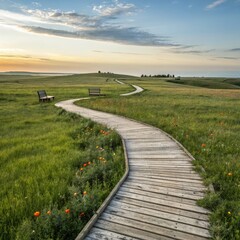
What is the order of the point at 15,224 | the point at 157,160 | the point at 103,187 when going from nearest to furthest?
the point at 15,224, the point at 103,187, the point at 157,160

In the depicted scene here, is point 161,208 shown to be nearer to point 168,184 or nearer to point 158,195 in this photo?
point 158,195

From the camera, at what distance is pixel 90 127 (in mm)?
11117

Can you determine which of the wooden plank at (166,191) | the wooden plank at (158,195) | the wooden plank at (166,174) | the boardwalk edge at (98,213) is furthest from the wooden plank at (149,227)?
the wooden plank at (166,174)

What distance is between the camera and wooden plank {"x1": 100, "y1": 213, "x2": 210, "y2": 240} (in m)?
3.58

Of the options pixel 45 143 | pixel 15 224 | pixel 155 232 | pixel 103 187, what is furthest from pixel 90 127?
pixel 155 232

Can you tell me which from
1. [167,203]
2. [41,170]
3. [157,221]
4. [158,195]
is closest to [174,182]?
[158,195]

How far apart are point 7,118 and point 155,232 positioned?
13969 millimetres

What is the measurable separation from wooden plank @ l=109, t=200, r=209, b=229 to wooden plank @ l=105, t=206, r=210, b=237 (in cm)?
6

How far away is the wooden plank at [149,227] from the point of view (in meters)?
3.58

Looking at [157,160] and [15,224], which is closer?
[15,224]

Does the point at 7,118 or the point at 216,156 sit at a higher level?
the point at 216,156

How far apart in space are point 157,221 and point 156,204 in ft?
1.72

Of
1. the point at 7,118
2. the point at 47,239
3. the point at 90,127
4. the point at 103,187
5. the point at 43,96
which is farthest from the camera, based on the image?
the point at 43,96

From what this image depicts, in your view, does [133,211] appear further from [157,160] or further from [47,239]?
[157,160]
